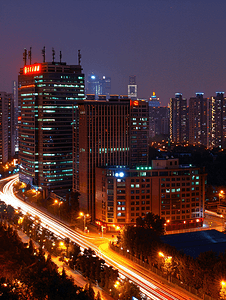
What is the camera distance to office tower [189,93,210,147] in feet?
449

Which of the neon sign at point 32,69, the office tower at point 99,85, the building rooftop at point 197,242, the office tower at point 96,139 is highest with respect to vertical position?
the office tower at point 99,85

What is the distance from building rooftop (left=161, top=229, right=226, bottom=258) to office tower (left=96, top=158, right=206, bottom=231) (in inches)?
317

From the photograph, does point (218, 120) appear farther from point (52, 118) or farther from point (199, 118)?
point (52, 118)

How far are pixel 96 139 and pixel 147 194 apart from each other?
383 inches

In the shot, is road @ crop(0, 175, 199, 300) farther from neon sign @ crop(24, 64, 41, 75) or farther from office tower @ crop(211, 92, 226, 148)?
office tower @ crop(211, 92, 226, 148)

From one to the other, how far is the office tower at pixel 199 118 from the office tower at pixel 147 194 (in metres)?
91.0

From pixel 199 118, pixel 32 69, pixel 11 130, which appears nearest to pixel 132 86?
pixel 199 118

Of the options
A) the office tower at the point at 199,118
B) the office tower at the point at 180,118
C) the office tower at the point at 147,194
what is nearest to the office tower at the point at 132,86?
the office tower at the point at 180,118

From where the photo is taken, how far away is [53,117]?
67.2 meters

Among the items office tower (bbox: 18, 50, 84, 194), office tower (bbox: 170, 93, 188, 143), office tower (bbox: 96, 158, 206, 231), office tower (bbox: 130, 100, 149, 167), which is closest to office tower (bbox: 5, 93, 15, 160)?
office tower (bbox: 18, 50, 84, 194)

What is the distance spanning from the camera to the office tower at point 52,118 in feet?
220

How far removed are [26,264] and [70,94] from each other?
3666 cm

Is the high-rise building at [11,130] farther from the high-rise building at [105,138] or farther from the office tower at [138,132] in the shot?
the office tower at [138,132]

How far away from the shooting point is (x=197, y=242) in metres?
37.5
